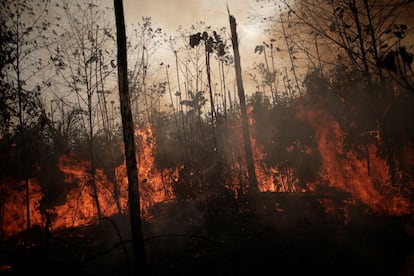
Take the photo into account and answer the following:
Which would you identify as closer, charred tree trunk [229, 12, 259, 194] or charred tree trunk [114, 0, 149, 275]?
charred tree trunk [114, 0, 149, 275]

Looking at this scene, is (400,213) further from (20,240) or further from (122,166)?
(20,240)

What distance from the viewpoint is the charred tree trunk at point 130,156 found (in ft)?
20.9

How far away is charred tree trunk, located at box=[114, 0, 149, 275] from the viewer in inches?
251

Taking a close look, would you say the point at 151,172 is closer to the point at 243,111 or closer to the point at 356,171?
the point at 243,111

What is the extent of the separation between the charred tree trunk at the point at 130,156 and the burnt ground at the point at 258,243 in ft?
1.50

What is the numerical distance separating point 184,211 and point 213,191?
1.89m

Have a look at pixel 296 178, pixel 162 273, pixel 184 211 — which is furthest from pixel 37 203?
pixel 296 178

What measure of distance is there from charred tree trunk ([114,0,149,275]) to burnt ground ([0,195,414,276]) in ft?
1.50

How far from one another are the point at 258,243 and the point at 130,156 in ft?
19.4

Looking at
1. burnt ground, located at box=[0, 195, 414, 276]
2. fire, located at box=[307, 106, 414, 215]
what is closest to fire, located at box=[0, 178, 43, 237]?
burnt ground, located at box=[0, 195, 414, 276]

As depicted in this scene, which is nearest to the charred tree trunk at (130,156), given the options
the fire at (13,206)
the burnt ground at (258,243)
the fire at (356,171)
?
the burnt ground at (258,243)

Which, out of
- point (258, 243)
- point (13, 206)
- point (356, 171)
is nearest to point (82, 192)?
point (13, 206)

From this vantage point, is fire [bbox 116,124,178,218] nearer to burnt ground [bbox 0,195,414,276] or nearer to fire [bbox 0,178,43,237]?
burnt ground [bbox 0,195,414,276]

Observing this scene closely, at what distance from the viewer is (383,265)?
7.45m
